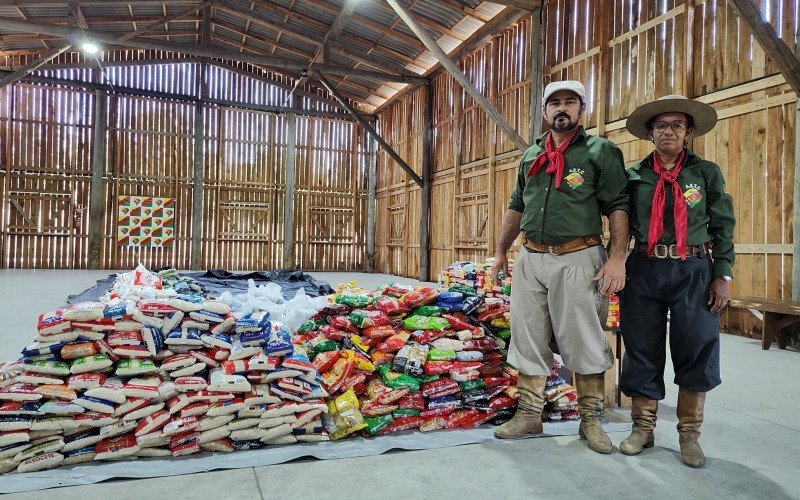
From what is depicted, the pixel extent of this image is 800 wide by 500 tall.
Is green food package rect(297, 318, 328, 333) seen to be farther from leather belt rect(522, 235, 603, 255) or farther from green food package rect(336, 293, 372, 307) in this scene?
leather belt rect(522, 235, 603, 255)

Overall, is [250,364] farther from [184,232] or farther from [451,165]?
[184,232]

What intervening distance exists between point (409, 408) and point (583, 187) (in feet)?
4.99

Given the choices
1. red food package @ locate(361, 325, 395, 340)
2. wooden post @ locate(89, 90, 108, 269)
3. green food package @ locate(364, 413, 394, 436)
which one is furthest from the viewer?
wooden post @ locate(89, 90, 108, 269)

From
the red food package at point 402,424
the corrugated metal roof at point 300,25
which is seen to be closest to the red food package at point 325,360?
the red food package at point 402,424

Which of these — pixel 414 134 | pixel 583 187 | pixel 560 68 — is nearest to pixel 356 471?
pixel 583 187

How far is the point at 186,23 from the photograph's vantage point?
14031mm

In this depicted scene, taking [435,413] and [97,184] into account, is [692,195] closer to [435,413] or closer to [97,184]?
[435,413]

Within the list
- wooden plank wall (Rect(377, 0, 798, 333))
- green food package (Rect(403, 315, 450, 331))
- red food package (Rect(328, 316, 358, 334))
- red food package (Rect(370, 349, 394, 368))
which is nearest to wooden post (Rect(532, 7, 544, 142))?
wooden plank wall (Rect(377, 0, 798, 333))

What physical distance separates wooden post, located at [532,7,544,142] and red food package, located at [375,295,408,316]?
6252 millimetres

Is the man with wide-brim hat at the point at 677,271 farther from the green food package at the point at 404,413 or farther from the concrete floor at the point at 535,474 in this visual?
the green food package at the point at 404,413

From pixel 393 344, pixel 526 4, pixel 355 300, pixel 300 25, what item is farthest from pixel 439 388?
pixel 300 25

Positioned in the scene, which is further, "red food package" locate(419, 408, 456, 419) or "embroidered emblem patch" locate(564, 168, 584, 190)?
"red food package" locate(419, 408, 456, 419)

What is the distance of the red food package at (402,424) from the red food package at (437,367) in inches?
11.1

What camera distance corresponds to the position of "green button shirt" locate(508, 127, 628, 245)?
8.53 ft
